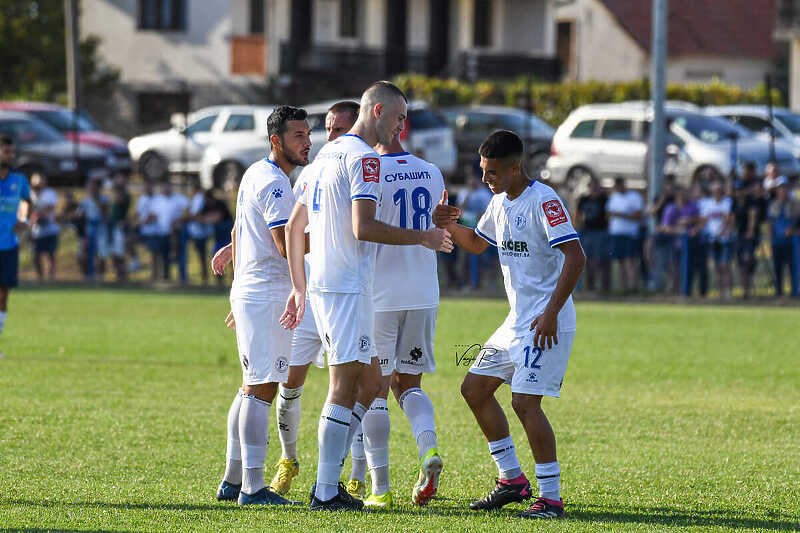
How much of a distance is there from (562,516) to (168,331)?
10.7 m

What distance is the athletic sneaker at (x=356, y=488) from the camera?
7352 millimetres

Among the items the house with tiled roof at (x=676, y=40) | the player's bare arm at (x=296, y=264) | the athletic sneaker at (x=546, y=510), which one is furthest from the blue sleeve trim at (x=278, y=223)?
the house with tiled roof at (x=676, y=40)

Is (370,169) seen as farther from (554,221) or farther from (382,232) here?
(554,221)

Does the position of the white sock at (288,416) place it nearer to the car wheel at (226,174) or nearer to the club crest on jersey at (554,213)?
the club crest on jersey at (554,213)

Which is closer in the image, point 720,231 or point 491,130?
point 720,231

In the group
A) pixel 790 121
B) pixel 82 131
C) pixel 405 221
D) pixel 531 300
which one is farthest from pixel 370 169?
pixel 82 131

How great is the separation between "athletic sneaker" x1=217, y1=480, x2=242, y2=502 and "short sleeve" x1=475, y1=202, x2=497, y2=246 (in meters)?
2.01

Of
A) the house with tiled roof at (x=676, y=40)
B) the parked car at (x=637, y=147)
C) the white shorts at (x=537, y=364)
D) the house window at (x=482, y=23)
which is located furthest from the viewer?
the house with tiled roof at (x=676, y=40)

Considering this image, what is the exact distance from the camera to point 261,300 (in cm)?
695

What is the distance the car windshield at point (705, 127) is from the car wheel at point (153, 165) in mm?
12565

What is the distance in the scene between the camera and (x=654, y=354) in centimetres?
1470

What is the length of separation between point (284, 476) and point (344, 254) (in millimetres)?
1601

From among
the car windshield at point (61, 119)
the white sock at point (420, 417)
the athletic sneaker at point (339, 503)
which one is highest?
the car windshield at point (61, 119)

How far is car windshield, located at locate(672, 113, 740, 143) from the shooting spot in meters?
27.3
